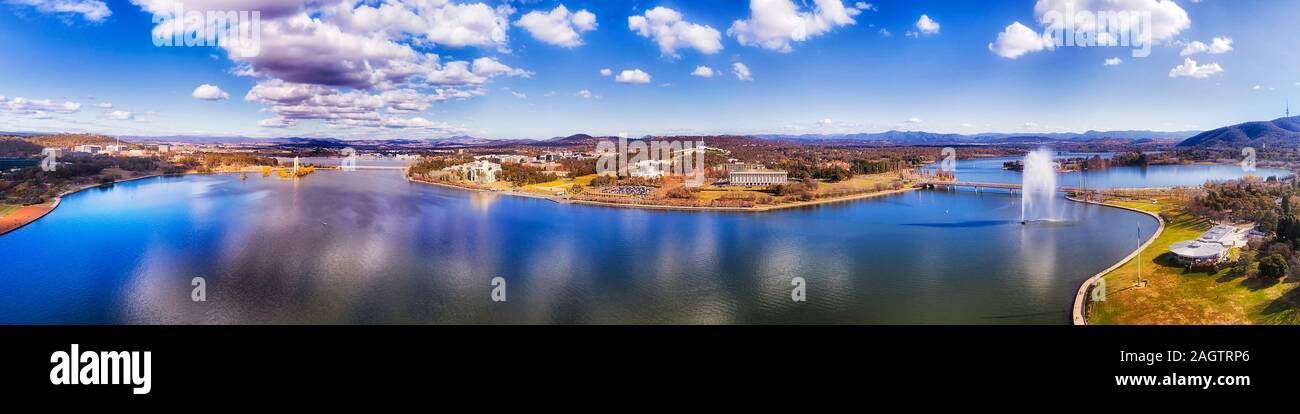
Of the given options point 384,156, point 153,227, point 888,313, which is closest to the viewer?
point 888,313

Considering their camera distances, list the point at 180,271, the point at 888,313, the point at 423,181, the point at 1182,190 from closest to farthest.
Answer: the point at 888,313, the point at 180,271, the point at 1182,190, the point at 423,181

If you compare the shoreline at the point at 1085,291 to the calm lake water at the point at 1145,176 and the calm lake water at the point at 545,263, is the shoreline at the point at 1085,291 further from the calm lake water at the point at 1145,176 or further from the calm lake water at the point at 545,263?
the calm lake water at the point at 1145,176

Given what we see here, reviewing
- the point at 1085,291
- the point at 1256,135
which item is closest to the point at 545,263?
the point at 1085,291

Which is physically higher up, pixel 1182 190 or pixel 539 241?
pixel 1182 190

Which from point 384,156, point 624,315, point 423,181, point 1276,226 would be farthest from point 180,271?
point 384,156

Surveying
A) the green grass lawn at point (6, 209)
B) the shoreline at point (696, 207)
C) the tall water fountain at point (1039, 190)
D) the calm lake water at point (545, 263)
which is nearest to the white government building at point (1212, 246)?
the calm lake water at point (545, 263)

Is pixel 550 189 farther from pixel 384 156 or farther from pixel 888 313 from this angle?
pixel 384 156

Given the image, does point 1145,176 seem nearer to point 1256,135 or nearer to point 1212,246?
point 1256,135
